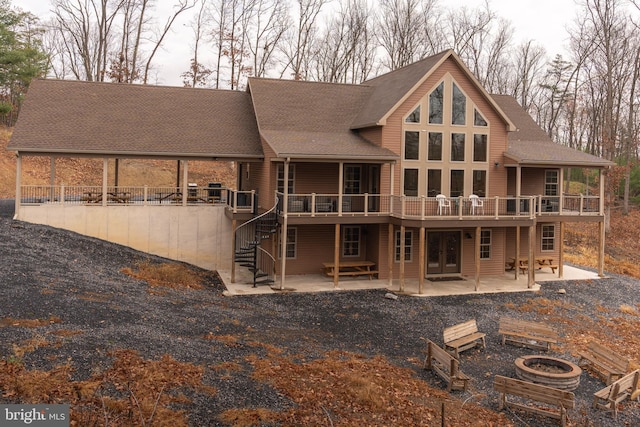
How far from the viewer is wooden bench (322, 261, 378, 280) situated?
857 inches

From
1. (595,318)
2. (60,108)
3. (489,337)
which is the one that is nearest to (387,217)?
(489,337)

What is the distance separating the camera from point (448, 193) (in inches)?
898

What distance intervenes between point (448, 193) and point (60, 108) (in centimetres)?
1814

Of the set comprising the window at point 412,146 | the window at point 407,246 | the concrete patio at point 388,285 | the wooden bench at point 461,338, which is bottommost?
the wooden bench at point 461,338

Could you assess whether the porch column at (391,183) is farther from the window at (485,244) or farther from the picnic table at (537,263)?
the picnic table at (537,263)

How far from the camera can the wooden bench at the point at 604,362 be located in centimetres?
1245

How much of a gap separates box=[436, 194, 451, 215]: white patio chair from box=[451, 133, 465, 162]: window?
8.32 feet

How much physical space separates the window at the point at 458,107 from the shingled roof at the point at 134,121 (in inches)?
349

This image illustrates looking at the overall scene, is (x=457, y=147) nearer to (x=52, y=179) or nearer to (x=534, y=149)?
(x=534, y=149)

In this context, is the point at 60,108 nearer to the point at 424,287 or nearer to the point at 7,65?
the point at 424,287

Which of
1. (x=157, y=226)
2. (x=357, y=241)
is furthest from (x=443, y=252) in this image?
(x=157, y=226)

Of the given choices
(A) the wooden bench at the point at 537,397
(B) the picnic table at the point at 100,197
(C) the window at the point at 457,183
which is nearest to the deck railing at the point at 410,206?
(C) the window at the point at 457,183

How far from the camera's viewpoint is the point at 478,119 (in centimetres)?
2305

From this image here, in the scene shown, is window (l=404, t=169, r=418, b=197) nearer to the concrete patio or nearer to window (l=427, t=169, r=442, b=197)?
window (l=427, t=169, r=442, b=197)
